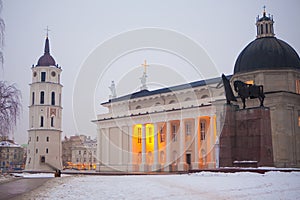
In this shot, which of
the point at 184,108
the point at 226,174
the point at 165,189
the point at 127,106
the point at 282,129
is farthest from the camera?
the point at 127,106

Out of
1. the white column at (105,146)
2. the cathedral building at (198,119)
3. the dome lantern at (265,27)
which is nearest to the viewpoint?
the cathedral building at (198,119)

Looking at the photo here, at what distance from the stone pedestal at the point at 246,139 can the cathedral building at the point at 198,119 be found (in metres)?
0.50

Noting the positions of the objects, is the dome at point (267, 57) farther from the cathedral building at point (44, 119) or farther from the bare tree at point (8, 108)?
the cathedral building at point (44, 119)

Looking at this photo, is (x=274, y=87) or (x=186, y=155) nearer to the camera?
(x=274, y=87)

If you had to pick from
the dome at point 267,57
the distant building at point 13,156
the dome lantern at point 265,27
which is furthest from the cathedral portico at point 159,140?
the distant building at point 13,156

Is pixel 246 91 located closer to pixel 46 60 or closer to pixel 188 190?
pixel 188 190

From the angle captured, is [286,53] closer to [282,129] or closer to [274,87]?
[274,87]

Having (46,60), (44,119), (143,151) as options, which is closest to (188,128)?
(143,151)

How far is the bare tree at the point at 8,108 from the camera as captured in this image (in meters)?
27.6

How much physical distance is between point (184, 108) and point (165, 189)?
42.4m

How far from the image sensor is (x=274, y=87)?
164ft

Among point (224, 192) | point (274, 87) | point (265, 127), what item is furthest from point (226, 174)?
point (274, 87)

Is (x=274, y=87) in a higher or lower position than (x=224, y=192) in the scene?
higher

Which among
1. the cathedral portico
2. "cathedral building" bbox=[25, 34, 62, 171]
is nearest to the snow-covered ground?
the cathedral portico
